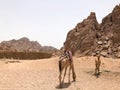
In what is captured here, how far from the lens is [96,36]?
4831cm

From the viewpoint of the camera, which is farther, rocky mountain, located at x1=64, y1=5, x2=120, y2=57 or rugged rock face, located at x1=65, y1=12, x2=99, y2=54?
rugged rock face, located at x1=65, y1=12, x2=99, y2=54

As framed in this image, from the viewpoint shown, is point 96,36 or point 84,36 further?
point 84,36

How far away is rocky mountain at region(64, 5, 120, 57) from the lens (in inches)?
1710

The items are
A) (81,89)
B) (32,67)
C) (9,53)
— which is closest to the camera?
(81,89)

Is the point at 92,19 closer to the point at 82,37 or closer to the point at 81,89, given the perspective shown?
the point at 82,37

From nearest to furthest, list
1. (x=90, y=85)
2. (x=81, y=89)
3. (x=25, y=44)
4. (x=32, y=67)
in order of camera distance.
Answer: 1. (x=81, y=89)
2. (x=90, y=85)
3. (x=32, y=67)
4. (x=25, y=44)

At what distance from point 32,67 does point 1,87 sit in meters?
11.4

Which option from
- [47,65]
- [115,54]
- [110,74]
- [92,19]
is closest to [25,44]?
[92,19]

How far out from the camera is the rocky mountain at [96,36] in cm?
4344

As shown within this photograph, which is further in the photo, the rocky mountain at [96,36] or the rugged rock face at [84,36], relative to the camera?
the rugged rock face at [84,36]

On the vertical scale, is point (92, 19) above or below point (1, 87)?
above

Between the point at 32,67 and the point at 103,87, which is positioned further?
the point at 32,67

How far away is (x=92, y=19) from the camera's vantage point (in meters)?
51.4

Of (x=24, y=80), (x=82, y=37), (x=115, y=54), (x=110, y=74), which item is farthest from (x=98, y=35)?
(x=24, y=80)
